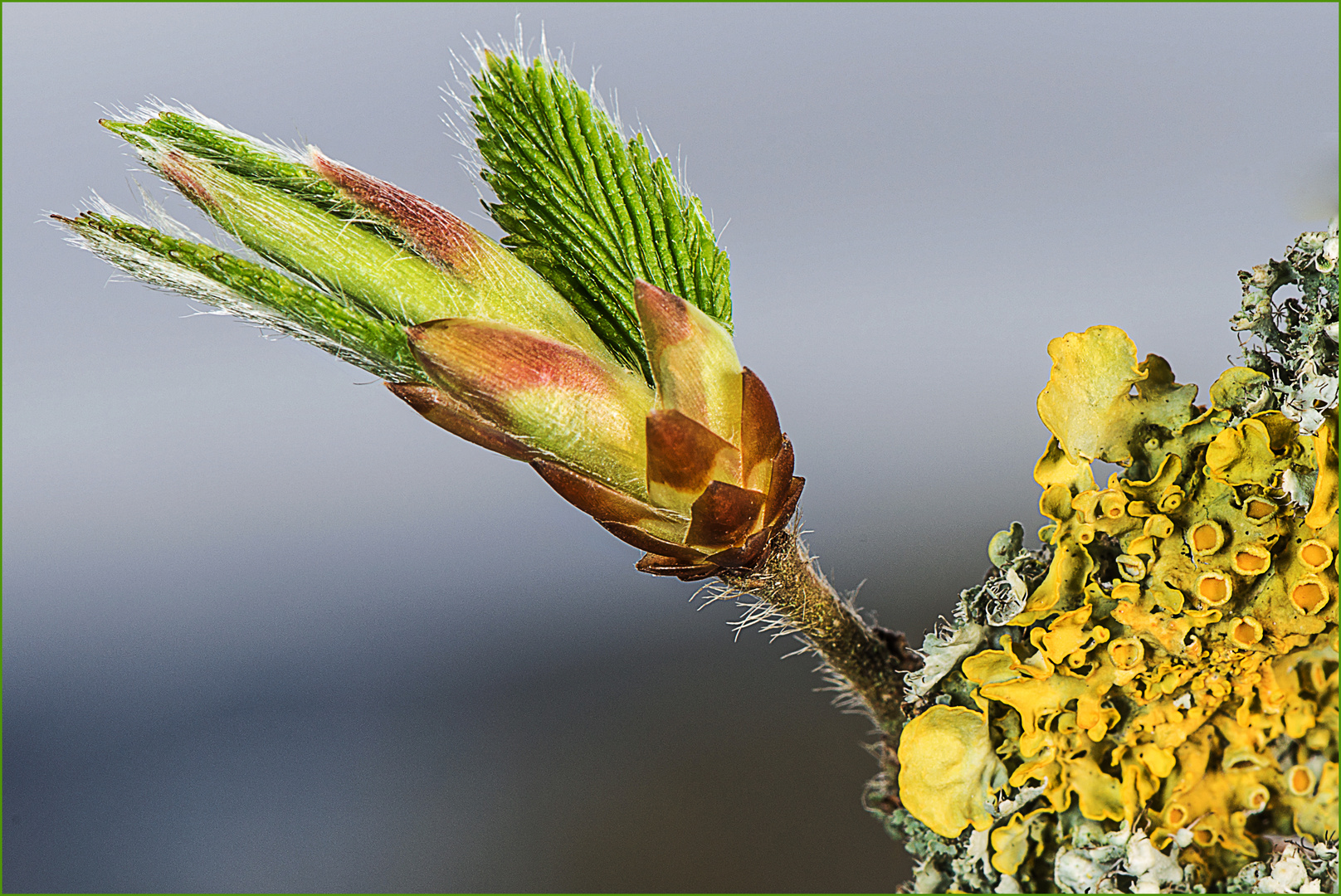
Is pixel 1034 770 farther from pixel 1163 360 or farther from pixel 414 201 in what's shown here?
pixel 414 201

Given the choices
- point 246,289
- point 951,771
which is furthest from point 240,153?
point 951,771

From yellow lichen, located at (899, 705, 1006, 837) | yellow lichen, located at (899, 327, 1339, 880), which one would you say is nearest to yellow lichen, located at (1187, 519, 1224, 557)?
yellow lichen, located at (899, 327, 1339, 880)

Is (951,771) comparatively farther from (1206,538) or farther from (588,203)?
(588,203)

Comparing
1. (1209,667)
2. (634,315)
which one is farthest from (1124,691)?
(634,315)

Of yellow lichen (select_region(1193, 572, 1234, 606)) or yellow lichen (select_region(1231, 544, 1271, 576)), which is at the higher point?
yellow lichen (select_region(1231, 544, 1271, 576))

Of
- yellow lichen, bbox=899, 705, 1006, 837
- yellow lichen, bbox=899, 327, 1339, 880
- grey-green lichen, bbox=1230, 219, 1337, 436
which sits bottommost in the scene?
yellow lichen, bbox=899, 705, 1006, 837

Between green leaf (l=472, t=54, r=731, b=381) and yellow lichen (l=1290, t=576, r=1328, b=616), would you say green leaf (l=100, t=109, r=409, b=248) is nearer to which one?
green leaf (l=472, t=54, r=731, b=381)

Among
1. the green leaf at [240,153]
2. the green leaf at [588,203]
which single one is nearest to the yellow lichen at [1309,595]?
the green leaf at [588,203]
